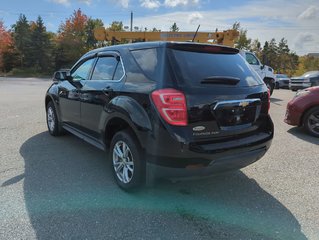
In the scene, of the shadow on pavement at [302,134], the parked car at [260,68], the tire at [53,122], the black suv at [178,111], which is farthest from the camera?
the parked car at [260,68]

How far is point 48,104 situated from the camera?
244 inches

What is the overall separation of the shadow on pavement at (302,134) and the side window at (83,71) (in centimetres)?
472

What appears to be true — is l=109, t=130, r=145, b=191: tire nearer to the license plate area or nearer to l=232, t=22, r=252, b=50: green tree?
the license plate area

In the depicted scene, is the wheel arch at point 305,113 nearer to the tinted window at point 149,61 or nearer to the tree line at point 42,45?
the tinted window at point 149,61

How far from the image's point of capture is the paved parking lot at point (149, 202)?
2799 millimetres

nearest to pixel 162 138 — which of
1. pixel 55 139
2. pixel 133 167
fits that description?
pixel 133 167

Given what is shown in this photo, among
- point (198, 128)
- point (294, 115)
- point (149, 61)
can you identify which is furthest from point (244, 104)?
point (294, 115)

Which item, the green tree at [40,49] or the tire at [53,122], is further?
the green tree at [40,49]

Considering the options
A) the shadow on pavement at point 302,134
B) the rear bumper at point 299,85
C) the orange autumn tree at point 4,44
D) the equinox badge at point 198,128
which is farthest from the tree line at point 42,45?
the equinox badge at point 198,128

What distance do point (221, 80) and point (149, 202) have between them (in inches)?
64.0

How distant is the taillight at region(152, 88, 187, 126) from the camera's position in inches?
113

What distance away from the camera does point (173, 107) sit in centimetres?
287

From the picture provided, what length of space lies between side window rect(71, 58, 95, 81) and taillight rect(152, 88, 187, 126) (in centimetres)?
212

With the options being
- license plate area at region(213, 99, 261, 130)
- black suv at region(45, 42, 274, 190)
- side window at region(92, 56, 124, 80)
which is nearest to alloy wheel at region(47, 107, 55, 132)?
side window at region(92, 56, 124, 80)
